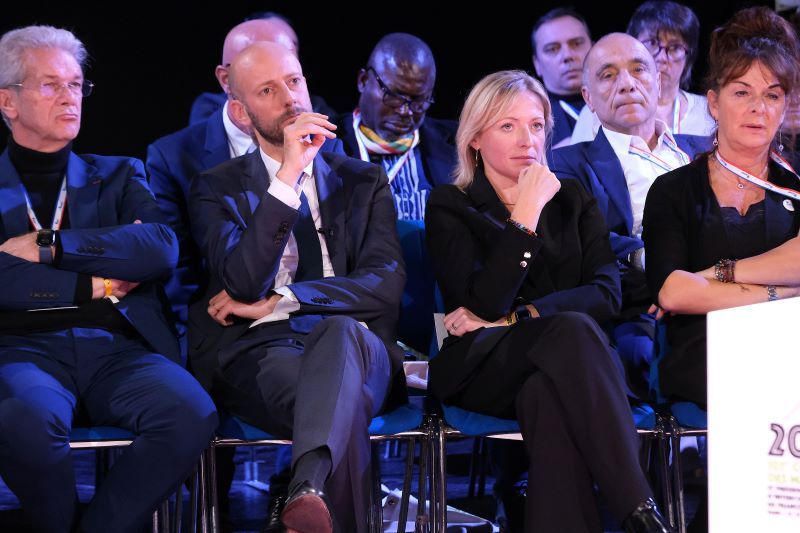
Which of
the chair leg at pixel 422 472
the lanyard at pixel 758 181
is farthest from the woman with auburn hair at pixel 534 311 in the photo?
the lanyard at pixel 758 181

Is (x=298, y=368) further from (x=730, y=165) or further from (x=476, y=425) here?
(x=730, y=165)

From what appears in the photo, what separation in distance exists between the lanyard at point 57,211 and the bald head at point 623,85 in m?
2.15

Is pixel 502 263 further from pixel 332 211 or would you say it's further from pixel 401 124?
pixel 401 124

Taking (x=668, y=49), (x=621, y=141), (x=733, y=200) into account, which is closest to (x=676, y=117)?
(x=668, y=49)

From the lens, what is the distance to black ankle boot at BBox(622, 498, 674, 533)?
242 centimetres

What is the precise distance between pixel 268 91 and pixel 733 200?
5.13ft

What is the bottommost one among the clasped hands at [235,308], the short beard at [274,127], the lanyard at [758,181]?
the clasped hands at [235,308]

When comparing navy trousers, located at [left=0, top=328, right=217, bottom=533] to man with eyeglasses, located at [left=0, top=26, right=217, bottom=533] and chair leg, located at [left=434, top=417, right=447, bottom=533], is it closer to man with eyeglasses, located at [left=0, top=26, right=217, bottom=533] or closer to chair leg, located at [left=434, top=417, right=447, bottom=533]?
man with eyeglasses, located at [left=0, top=26, right=217, bottom=533]

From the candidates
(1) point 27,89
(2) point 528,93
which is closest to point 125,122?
(1) point 27,89

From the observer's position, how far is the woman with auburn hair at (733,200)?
3.02 metres

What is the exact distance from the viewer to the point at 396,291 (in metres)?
3.21

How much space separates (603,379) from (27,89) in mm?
2034

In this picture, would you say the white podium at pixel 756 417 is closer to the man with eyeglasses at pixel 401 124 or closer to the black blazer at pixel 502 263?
the black blazer at pixel 502 263

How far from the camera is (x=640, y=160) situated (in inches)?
158
